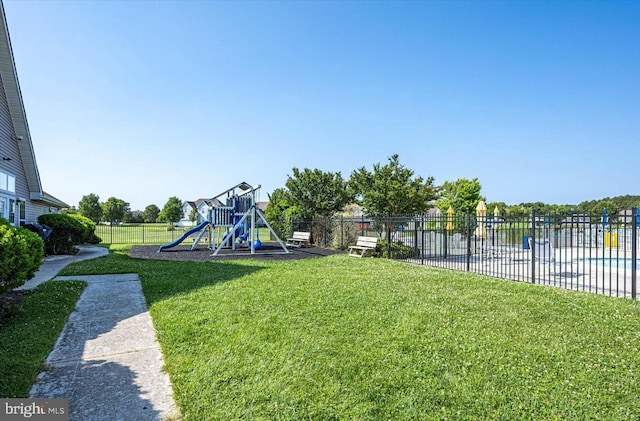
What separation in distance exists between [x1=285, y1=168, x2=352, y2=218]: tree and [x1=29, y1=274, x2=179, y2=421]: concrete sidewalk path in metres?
15.4

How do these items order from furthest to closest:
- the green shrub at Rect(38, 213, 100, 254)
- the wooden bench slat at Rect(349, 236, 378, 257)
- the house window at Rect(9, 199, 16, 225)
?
the green shrub at Rect(38, 213, 100, 254) → the wooden bench slat at Rect(349, 236, 378, 257) → the house window at Rect(9, 199, 16, 225)

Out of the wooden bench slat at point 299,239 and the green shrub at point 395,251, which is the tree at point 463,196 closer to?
the wooden bench slat at point 299,239

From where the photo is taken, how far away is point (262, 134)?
17672 millimetres

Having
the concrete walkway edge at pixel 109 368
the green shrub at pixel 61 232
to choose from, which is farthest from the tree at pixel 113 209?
the concrete walkway edge at pixel 109 368

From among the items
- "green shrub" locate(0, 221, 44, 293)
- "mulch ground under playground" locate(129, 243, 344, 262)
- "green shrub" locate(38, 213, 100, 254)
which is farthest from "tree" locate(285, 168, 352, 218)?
"green shrub" locate(0, 221, 44, 293)

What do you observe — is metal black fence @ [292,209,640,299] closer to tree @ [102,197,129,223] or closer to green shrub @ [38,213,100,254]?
green shrub @ [38,213,100,254]

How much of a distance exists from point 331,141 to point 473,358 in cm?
1702

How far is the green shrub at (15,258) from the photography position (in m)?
5.36

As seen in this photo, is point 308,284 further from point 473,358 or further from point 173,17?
point 173,17

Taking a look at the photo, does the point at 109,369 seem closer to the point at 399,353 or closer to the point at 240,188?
the point at 399,353

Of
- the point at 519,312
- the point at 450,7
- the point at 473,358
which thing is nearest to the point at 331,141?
the point at 450,7

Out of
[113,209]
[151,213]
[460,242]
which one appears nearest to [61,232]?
→ [460,242]

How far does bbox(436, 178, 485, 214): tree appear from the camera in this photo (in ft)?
125

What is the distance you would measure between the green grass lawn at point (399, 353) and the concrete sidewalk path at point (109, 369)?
174 mm
